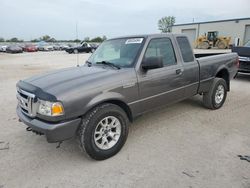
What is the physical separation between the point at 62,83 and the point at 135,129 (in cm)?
180

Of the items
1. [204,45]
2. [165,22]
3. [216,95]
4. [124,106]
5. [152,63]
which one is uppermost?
[165,22]

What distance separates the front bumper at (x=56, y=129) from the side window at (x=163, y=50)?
1732 millimetres

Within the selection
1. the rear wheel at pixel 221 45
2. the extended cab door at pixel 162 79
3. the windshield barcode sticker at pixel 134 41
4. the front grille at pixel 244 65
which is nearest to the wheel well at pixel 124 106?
the extended cab door at pixel 162 79

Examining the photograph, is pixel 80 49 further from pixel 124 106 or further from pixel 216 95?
pixel 124 106

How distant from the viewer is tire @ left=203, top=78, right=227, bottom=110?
5.17 metres

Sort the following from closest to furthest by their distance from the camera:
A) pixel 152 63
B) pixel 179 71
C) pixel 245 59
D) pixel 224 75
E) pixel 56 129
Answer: pixel 56 129
pixel 152 63
pixel 179 71
pixel 224 75
pixel 245 59

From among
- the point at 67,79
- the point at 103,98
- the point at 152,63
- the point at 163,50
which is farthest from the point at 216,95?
the point at 67,79

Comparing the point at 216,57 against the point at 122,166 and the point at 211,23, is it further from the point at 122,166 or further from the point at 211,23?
the point at 211,23

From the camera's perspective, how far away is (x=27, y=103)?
318cm

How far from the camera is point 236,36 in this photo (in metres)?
37.2

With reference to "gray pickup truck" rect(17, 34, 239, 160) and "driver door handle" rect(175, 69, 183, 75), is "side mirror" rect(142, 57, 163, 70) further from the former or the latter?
"driver door handle" rect(175, 69, 183, 75)

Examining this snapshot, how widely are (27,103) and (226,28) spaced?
1661 inches

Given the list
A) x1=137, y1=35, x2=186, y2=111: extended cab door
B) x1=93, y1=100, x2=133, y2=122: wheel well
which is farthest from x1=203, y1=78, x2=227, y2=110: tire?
x1=93, y1=100, x2=133, y2=122: wheel well

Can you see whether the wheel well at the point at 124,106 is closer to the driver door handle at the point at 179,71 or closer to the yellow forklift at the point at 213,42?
the driver door handle at the point at 179,71
